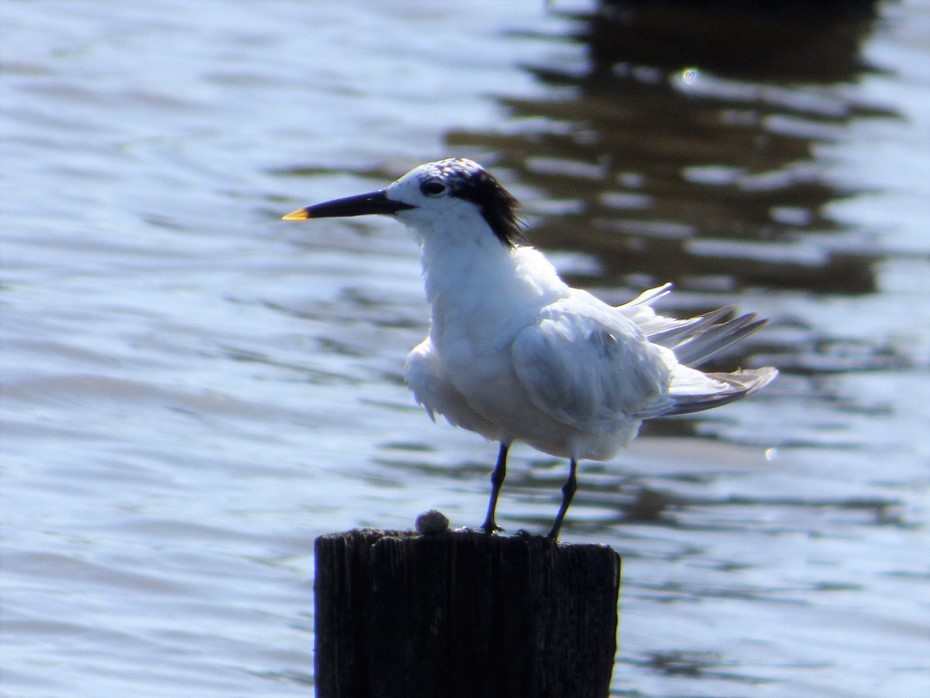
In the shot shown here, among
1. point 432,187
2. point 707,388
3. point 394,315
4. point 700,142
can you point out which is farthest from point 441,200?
point 700,142

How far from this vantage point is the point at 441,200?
480 centimetres

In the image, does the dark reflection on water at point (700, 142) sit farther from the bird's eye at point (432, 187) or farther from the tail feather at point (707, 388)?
the bird's eye at point (432, 187)

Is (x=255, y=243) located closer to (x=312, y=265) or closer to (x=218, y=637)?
(x=312, y=265)

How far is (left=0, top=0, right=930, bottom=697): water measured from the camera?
296 inches

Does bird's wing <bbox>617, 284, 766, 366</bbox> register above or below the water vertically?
above

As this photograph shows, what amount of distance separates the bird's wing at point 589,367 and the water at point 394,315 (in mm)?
2293

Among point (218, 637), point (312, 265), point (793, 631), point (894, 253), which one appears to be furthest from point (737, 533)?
point (894, 253)

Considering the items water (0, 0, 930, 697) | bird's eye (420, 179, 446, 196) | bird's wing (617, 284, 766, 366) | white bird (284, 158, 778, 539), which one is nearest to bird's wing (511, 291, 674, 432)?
white bird (284, 158, 778, 539)

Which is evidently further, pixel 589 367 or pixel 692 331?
pixel 692 331

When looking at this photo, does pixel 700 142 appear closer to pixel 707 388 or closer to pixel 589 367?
pixel 707 388

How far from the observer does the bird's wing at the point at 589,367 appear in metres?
4.70

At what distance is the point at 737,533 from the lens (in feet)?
28.8

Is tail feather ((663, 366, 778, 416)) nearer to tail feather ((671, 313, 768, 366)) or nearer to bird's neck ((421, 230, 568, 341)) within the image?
tail feather ((671, 313, 768, 366))

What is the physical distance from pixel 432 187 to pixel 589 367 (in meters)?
0.72
